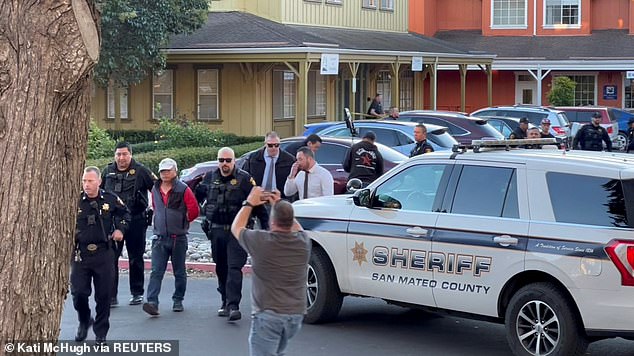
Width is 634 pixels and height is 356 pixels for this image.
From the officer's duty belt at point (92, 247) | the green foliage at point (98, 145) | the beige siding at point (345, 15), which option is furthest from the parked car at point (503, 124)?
the officer's duty belt at point (92, 247)

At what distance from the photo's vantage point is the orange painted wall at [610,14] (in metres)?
48.8

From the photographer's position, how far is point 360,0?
128 feet

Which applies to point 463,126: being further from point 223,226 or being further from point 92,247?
point 92,247

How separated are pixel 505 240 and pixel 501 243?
0.05 meters

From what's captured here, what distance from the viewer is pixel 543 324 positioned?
352 inches

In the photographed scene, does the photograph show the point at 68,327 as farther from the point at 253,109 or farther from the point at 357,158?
the point at 253,109

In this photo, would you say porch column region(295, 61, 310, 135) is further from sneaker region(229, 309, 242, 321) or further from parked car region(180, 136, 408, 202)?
sneaker region(229, 309, 242, 321)

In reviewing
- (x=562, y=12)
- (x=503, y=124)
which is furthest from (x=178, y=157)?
(x=562, y=12)

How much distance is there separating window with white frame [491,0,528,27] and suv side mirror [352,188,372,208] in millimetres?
41374

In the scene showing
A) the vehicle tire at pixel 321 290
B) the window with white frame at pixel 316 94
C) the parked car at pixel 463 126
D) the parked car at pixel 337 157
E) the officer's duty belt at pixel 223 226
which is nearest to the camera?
the vehicle tire at pixel 321 290

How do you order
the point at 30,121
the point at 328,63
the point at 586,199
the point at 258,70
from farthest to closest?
the point at 258,70, the point at 328,63, the point at 586,199, the point at 30,121

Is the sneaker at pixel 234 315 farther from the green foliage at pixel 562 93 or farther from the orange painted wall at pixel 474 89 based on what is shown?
the orange painted wall at pixel 474 89

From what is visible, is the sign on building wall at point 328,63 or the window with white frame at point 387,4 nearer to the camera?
the sign on building wall at point 328,63

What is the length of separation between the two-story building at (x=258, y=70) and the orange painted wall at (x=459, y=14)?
586 inches
